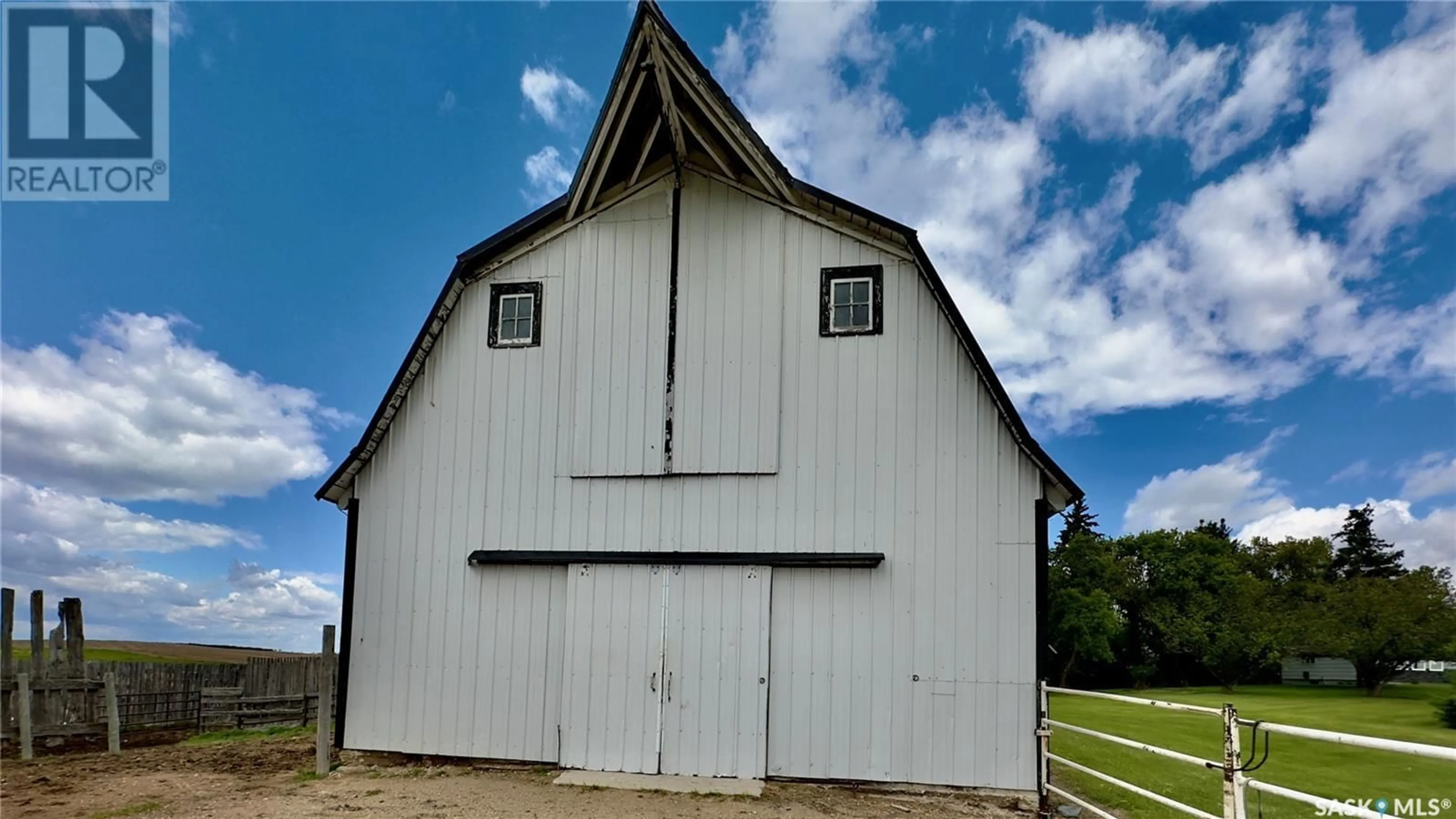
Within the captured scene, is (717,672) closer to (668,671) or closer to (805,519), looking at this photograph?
(668,671)

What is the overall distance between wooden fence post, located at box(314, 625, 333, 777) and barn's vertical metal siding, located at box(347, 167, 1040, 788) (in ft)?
2.40

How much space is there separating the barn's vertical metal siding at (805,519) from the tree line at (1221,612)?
30.8 metres

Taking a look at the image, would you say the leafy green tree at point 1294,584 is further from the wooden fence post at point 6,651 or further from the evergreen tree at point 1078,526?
the wooden fence post at point 6,651

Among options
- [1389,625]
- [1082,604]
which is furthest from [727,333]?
[1389,625]

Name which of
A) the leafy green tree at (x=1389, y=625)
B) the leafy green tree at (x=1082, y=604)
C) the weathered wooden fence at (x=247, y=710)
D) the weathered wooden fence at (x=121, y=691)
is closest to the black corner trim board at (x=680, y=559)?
the weathered wooden fence at (x=121, y=691)

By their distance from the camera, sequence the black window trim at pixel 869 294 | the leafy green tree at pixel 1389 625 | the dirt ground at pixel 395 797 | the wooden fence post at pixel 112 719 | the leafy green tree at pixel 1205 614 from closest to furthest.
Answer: the dirt ground at pixel 395 797, the black window trim at pixel 869 294, the wooden fence post at pixel 112 719, the leafy green tree at pixel 1389 625, the leafy green tree at pixel 1205 614

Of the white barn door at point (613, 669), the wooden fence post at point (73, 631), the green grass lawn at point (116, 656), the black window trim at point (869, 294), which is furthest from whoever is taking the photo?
the green grass lawn at point (116, 656)

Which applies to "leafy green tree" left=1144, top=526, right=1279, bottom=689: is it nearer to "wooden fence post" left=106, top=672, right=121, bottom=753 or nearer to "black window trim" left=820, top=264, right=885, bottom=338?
"black window trim" left=820, top=264, right=885, bottom=338

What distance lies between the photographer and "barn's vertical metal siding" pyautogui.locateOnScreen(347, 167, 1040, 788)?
8.42m

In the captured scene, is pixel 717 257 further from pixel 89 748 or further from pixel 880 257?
pixel 89 748

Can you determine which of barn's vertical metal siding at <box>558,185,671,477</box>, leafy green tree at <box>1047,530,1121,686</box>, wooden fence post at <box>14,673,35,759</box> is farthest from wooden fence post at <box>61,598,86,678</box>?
leafy green tree at <box>1047,530,1121,686</box>

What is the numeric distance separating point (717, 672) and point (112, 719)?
358 inches

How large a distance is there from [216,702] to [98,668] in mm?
1904

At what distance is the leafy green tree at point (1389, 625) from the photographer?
31.7 meters
